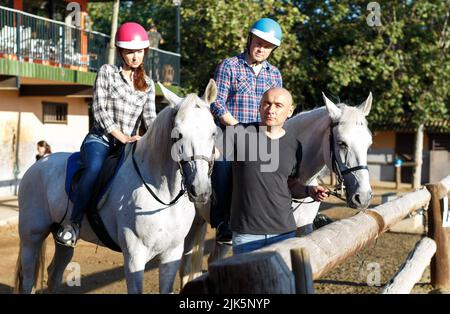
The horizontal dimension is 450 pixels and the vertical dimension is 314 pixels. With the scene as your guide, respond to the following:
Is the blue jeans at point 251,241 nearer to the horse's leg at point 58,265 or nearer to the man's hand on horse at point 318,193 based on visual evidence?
the man's hand on horse at point 318,193

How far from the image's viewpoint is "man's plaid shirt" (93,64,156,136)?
4582mm

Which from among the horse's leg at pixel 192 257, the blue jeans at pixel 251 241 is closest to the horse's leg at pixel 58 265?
the horse's leg at pixel 192 257

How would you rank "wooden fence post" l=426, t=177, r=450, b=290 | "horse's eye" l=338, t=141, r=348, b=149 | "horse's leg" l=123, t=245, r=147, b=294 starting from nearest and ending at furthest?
"horse's leg" l=123, t=245, r=147, b=294 < "horse's eye" l=338, t=141, r=348, b=149 < "wooden fence post" l=426, t=177, r=450, b=290

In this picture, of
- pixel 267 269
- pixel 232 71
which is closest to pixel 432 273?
pixel 232 71

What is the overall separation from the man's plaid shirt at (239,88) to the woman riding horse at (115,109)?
0.60m

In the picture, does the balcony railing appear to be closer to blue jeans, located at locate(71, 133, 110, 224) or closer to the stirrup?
blue jeans, located at locate(71, 133, 110, 224)

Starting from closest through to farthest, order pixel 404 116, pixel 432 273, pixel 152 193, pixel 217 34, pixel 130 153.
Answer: pixel 152 193
pixel 130 153
pixel 432 273
pixel 217 34
pixel 404 116

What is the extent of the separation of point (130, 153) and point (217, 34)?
14.2m

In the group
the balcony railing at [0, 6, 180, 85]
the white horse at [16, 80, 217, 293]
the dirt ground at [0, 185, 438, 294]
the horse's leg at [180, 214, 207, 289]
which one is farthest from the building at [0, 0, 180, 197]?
the white horse at [16, 80, 217, 293]

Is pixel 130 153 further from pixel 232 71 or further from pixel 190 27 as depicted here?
pixel 190 27

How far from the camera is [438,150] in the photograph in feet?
97.2

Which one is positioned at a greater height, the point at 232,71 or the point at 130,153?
the point at 232,71

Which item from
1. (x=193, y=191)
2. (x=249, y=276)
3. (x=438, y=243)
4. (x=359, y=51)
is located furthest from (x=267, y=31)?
(x=359, y=51)

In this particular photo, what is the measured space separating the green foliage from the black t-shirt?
50.4 ft
